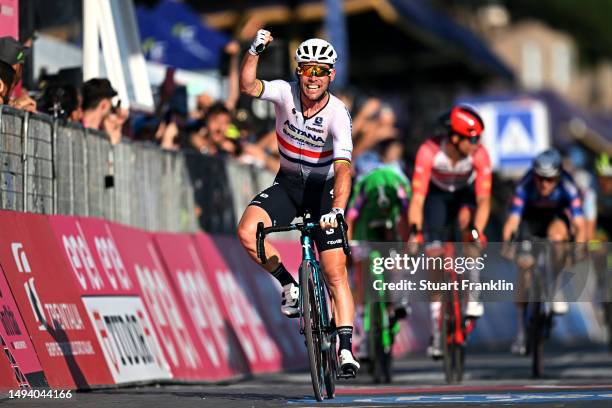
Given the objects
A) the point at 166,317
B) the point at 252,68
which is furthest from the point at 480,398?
the point at 166,317

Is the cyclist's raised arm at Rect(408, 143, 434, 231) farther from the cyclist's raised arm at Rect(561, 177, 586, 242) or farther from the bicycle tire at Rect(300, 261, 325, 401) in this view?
the bicycle tire at Rect(300, 261, 325, 401)

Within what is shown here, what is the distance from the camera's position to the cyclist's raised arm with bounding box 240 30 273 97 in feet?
41.7

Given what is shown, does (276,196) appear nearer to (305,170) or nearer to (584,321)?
(305,170)

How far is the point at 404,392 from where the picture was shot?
14.3 meters

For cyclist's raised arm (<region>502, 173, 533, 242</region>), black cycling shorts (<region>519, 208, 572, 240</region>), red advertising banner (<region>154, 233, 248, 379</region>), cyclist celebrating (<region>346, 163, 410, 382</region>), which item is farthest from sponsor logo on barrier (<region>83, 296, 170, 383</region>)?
black cycling shorts (<region>519, 208, 572, 240</region>)

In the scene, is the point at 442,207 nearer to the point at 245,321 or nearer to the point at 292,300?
the point at 245,321

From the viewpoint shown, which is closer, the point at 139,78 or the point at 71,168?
the point at 71,168

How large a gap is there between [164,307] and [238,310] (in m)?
2.47

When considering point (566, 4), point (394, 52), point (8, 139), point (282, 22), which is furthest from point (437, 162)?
point (566, 4)

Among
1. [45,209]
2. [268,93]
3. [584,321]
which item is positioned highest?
[268,93]

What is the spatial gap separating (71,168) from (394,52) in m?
27.5

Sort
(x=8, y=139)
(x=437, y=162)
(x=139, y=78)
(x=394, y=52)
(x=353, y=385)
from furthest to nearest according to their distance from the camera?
(x=394, y=52) < (x=139, y=78) < (x=437, y=162) < (x=353, y=385) < (x=8, y=139)

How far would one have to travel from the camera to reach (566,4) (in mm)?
85375

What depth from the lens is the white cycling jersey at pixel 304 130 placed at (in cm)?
1299
